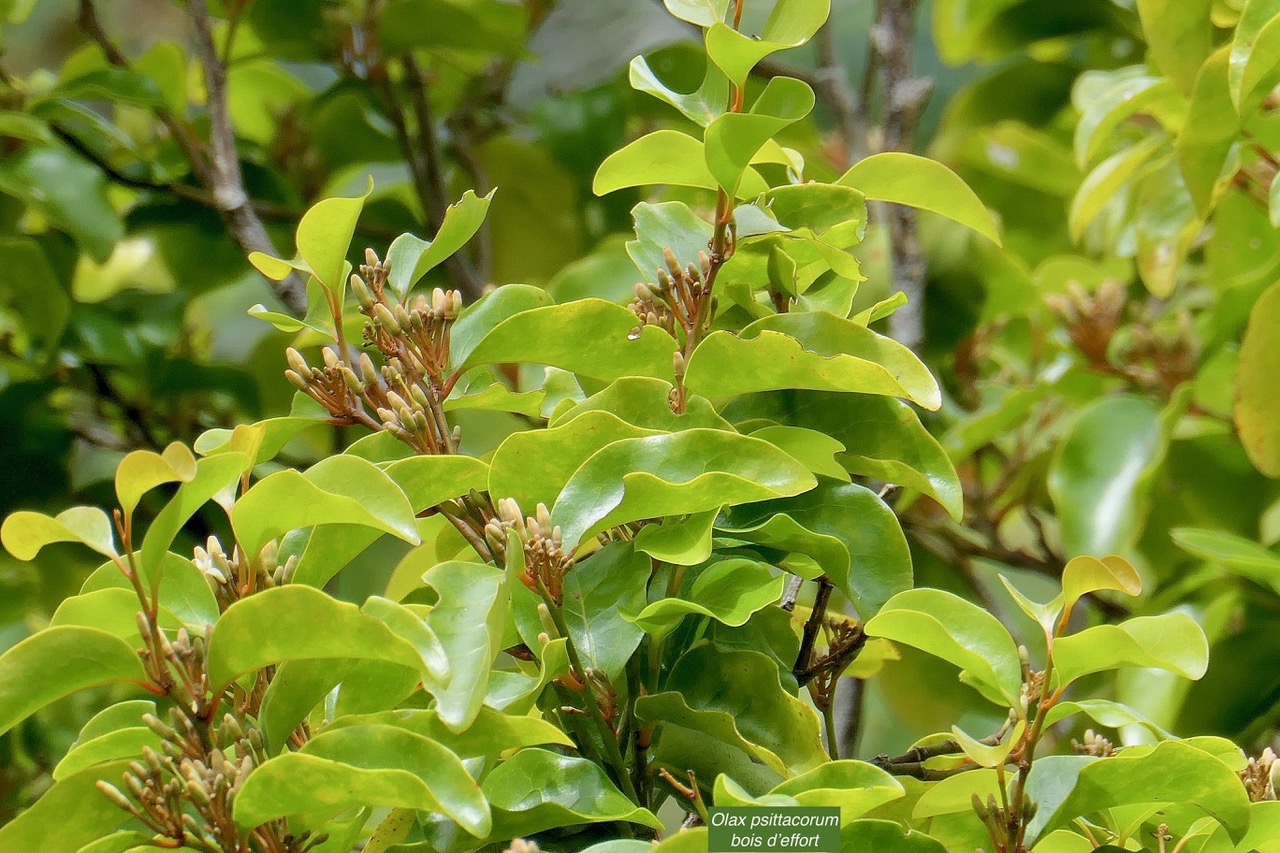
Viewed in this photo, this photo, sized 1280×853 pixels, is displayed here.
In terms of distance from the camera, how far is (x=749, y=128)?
396 millimetres

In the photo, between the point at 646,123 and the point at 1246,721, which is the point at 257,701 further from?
the point at 646,123

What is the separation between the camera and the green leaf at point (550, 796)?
35cm

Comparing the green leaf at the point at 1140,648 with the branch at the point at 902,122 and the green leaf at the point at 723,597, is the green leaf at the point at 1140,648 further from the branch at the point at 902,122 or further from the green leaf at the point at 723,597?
the branch at the point at 902,122

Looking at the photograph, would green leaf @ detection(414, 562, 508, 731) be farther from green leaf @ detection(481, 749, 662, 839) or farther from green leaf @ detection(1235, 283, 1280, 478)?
green leaf @ detection(1235, 283, 1280, 478)

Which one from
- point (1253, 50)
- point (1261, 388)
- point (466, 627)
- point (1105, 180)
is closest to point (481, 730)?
point (466, 627)

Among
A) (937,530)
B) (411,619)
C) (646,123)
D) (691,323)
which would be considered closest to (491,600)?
(411,619)

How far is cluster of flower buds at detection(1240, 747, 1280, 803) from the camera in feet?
1.37

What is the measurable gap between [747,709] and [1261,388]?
0.52m

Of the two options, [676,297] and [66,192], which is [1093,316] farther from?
[66,192]

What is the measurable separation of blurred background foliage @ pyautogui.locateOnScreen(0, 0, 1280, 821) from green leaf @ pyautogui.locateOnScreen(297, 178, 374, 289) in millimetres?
323

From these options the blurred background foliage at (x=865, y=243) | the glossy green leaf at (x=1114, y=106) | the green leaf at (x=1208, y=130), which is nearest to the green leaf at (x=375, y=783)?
the blurred background foliage at (x=865, y=243)

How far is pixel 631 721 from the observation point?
0.40 m

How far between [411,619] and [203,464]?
0.27 ft

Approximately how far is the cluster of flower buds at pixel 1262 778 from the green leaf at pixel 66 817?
1.20ft
